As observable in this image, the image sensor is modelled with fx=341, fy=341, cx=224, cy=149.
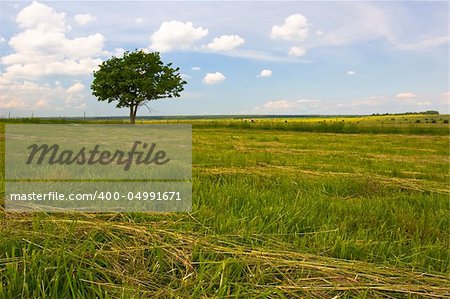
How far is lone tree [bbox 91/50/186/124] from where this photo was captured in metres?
43.2

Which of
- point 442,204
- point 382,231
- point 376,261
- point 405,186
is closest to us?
point 376,261

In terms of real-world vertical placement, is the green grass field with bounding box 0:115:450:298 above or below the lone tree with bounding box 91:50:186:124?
below

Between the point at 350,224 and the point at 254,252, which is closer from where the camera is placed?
the point at 254,252

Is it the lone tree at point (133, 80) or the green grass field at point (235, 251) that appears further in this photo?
the lone tree at point (133, 80)

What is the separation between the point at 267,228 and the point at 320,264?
0.67 metres

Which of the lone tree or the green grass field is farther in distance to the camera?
the lone tree

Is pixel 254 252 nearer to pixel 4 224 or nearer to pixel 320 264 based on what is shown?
pixel 320 264

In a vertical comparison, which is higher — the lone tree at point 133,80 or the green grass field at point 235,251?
the lone tree at point 133,80

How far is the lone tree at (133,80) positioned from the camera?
142 feet

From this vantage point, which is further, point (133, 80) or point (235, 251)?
point (133, 80)

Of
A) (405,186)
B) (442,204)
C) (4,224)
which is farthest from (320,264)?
(405,186)

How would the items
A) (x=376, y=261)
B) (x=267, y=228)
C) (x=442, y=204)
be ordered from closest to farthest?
1. (x=376, y=261)
2. (x=267, y=228)
3. (x=442, y=204)

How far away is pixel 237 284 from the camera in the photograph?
188cm

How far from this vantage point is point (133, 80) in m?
42.6
